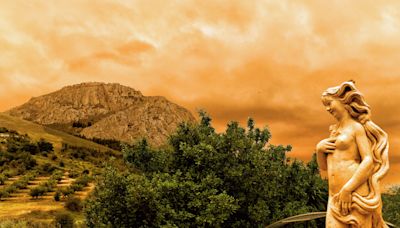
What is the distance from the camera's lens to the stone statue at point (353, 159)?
9280 mm

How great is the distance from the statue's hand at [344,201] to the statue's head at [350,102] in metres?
1.63

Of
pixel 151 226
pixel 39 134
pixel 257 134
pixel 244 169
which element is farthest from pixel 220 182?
pixel 39 134

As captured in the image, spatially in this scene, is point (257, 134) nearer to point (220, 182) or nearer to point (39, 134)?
point (220, 182)

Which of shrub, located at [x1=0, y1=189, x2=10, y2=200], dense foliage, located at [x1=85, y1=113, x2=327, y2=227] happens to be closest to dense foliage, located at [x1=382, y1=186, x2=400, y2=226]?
dense foliage, located at [x1=85, y1=113, x2=327, y2=227]

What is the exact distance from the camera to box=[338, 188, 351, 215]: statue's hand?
30.5 feet

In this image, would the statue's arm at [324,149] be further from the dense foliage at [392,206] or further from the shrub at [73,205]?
the shrub at [73,205]

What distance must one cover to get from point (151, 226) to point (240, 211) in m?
4.78

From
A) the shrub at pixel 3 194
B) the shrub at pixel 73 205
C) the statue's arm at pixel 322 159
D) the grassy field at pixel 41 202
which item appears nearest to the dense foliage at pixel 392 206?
the grassy field at pixel 41 202

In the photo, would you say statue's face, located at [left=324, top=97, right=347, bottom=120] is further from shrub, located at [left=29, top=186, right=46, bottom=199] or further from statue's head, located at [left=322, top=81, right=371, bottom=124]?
shrub, located at [left=29, top=186, right=46, bottom=199]

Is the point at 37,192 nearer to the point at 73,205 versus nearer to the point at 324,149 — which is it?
the point at 73,205

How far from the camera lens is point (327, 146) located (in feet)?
32.4

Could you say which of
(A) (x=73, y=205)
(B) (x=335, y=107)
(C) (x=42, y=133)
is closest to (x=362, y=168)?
(B) (x=335, y=107)

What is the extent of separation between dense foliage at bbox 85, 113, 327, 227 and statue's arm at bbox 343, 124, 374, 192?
10.4 metres

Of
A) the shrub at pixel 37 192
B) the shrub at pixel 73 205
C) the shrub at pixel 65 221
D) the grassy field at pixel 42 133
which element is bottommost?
the shrub at pixel 65 221
